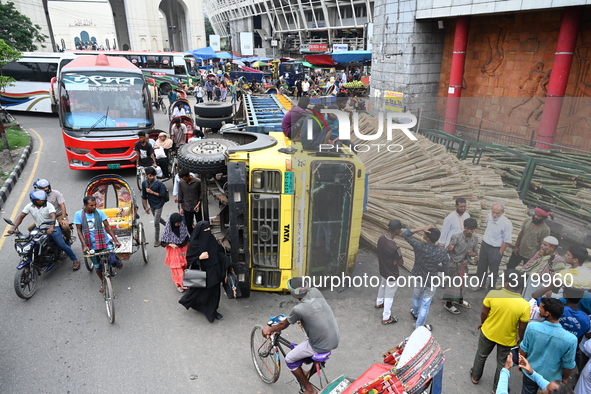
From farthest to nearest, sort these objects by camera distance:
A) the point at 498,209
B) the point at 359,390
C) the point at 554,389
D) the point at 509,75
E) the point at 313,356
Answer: the point at 509,75, the point at 498,209, the point at 313,356, the point at 359,390, the point at 554,389

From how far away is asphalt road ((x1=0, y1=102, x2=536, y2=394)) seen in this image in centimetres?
419

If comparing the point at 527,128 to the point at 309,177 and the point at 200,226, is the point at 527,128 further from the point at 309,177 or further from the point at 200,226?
the point at 200,226

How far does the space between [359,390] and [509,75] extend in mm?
11986

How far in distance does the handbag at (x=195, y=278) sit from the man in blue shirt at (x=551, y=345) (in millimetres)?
3532

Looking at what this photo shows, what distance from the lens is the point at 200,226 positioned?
4844mm

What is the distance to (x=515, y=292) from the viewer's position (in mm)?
3959

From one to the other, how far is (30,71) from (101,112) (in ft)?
37.1

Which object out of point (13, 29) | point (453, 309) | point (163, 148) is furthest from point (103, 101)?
point (13, 29)

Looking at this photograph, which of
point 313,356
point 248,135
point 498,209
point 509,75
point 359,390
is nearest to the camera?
point 359,390

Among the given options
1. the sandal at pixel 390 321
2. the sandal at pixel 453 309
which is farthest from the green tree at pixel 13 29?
the sandal at pixel 453 309

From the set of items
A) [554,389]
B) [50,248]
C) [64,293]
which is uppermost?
[554,389]

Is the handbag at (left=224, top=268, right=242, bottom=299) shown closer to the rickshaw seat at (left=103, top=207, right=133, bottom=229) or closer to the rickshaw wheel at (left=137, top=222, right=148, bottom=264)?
the rickshaw wheel at (left=137, top=222, right=148, bottom=264)

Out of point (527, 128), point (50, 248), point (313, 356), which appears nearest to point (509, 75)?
point (527, 128)

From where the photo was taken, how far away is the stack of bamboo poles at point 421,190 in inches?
254
